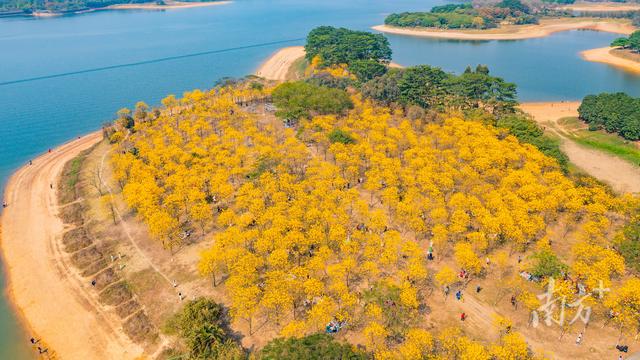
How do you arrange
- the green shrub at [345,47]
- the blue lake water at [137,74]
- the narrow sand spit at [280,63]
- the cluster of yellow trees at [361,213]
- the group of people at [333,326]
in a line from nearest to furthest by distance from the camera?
the group of people at [333,326]
the cluster of yellow trees at [361,213]
the blue lake water at [137,74]
the green shrub at [345,47]
the narrow sand spit at [280,63]

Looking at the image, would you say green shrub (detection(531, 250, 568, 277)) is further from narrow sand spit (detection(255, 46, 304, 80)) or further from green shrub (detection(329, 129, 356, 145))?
narrow sand spit (detection(255, 46, 304, 80))

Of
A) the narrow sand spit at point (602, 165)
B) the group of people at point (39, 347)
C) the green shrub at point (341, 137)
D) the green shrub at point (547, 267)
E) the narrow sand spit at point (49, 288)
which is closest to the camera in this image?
the group of people at point (39, 347)

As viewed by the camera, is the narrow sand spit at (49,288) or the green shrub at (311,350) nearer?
the green shrub at (311,350)

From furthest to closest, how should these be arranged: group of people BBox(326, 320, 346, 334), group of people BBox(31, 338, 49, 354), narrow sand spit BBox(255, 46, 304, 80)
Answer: narrow sand spit BBox(255, 46, 304, 80) → group of people BBox(31, 338, 49, 354) → group of people BBox(326, 320, 346, 334)

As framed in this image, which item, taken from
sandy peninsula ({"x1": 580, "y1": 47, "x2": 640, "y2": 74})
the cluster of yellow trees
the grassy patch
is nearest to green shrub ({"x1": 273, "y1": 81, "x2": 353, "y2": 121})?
the cluster of yellow trees

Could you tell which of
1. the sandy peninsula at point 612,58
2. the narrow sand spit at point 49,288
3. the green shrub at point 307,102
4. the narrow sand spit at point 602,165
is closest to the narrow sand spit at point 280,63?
the green shrub at point 307,102

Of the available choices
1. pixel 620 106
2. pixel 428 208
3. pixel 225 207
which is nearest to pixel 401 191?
pixel 428 208

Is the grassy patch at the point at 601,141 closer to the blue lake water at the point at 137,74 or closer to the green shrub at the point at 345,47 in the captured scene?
the blue lake water at the point at 137,74
